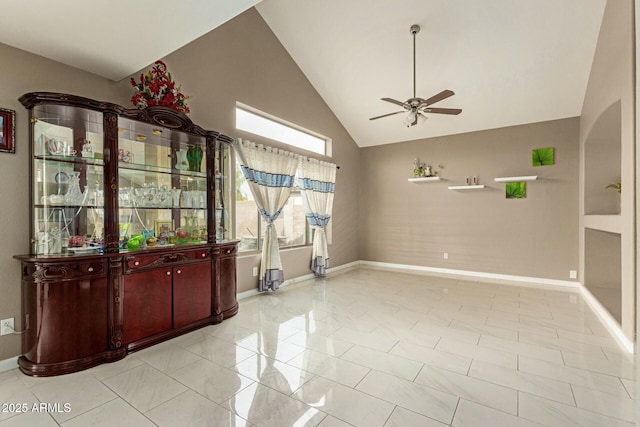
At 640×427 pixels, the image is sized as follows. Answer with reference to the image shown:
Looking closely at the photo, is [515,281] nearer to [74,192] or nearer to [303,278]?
[303,278]

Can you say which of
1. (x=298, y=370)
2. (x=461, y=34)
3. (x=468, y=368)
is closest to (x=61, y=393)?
(x=298, y=370)

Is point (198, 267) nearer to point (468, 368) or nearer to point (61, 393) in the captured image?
point (61, 393)

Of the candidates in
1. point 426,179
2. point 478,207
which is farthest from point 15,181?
point 478,207

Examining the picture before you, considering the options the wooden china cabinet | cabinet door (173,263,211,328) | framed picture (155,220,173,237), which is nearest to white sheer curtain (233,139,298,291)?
the wooden china cabinet

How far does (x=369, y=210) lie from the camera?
7.41 m

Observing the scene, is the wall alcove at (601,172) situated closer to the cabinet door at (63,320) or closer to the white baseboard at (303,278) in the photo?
the white baseboard at (303,278)

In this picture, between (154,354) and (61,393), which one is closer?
(61,393)

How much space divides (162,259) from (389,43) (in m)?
4.46

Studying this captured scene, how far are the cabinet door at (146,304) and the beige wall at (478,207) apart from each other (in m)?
5.21

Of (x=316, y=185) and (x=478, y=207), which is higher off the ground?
(x=316, y=185)

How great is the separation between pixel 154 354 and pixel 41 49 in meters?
2.81

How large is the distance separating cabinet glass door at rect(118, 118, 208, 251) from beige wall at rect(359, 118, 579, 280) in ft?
15.4

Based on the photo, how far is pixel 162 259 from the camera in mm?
2971

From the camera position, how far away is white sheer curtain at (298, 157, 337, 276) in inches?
218
